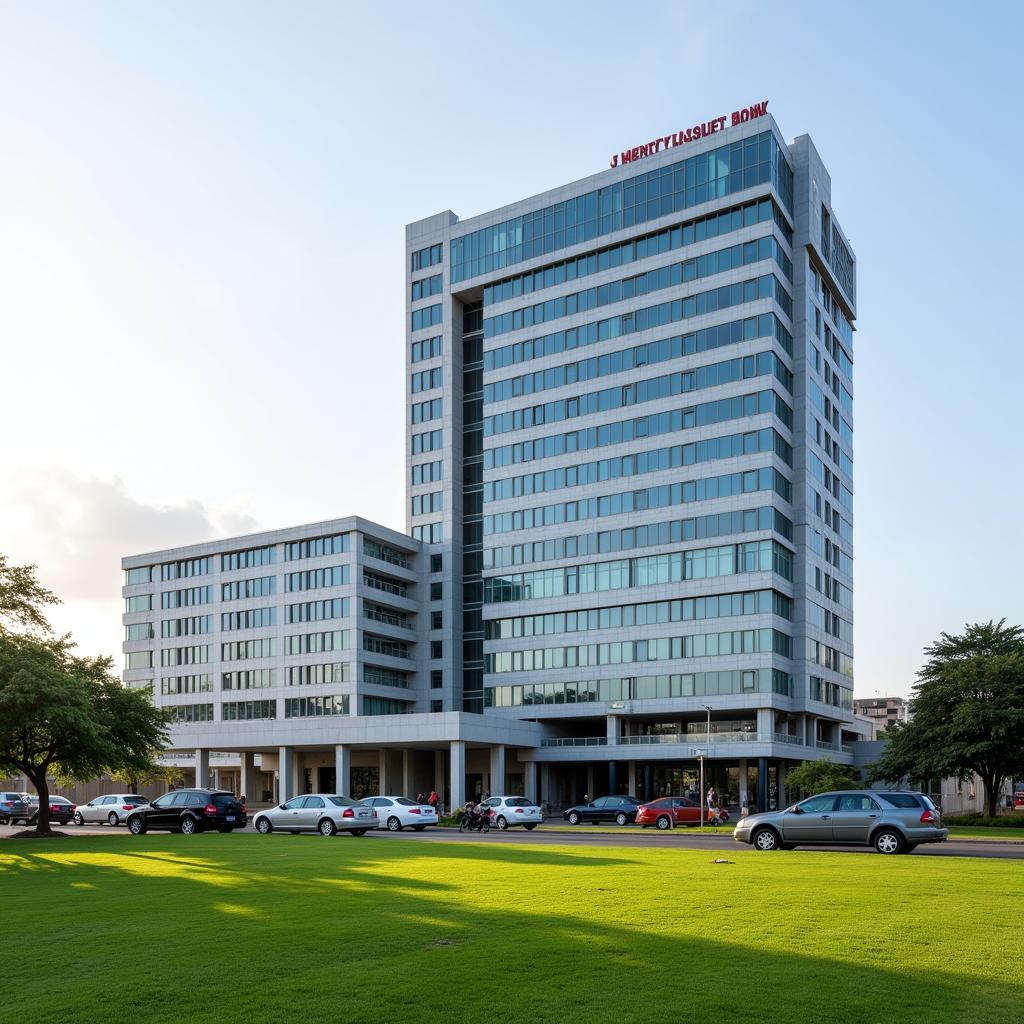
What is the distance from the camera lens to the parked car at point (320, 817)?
44969 mm

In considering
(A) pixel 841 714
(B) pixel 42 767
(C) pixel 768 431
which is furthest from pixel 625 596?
(B) pixel 42 767

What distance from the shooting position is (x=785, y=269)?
8669cm

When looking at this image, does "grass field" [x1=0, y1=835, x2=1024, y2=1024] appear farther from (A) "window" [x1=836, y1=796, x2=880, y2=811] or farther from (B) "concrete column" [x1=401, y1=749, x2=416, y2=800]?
(B) "concrete column" [x1=401, y1=749, x2=416, y2=800]

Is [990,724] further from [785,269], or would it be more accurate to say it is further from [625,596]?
[785,269]

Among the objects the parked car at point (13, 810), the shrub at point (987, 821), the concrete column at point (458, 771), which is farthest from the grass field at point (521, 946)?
the concrete column at point (458, 771)

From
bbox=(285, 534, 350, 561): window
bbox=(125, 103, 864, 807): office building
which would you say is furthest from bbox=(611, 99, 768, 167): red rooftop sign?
bbox=(285, 534, 350, 561): window

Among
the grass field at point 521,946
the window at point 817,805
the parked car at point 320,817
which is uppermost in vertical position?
the grass field at point 521,946

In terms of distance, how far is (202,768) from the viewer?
98.4m

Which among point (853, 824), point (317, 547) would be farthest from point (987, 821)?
point (317, 547)

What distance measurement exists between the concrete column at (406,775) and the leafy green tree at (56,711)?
44036mm

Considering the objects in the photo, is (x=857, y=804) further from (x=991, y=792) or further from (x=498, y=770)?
(x=498, y=770)

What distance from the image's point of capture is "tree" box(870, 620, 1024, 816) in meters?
Answer: 61.1

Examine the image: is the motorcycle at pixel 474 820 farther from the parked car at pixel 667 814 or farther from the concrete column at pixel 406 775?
the concrete column at pixel 406 775

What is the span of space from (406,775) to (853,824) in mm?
68036
